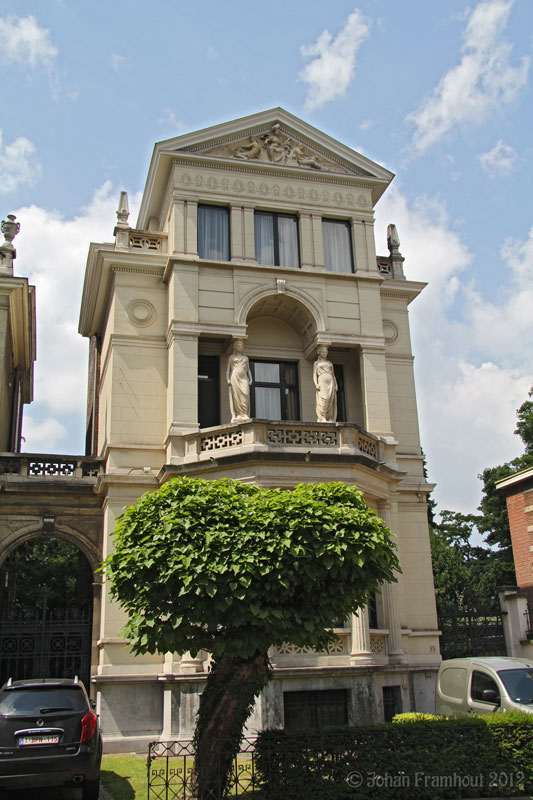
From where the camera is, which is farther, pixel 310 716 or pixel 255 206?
pixel 255 206

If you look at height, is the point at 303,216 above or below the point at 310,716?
above

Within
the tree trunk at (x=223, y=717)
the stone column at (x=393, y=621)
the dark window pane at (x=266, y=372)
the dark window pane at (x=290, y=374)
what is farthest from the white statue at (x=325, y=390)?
the tree trunk at (x=223, y=717)

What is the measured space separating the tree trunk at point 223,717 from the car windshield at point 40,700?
6.44 feet

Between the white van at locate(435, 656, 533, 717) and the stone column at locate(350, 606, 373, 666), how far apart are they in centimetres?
267

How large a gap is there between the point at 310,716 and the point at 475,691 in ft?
16.0

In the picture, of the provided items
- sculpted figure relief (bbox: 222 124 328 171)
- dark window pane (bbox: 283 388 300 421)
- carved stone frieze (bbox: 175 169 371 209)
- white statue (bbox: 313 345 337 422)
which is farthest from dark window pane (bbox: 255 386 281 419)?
sculpted figure relief (bbox: 222 124 328 171)

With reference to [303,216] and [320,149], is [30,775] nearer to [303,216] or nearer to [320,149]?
[303,216]

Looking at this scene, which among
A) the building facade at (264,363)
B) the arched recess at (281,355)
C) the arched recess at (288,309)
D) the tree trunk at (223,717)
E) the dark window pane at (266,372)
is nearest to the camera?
the tree trunk at (223,717)

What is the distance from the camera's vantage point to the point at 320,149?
24.8 meters

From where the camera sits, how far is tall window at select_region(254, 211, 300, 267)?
23.7 m

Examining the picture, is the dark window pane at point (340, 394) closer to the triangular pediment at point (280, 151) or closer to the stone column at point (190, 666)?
the triangular pediment at point (280, 151)

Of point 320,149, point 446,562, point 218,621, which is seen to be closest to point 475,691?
point 218,621

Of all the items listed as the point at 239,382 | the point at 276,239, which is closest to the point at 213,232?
the point at 276,239

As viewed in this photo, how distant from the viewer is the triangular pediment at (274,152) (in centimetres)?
2375
